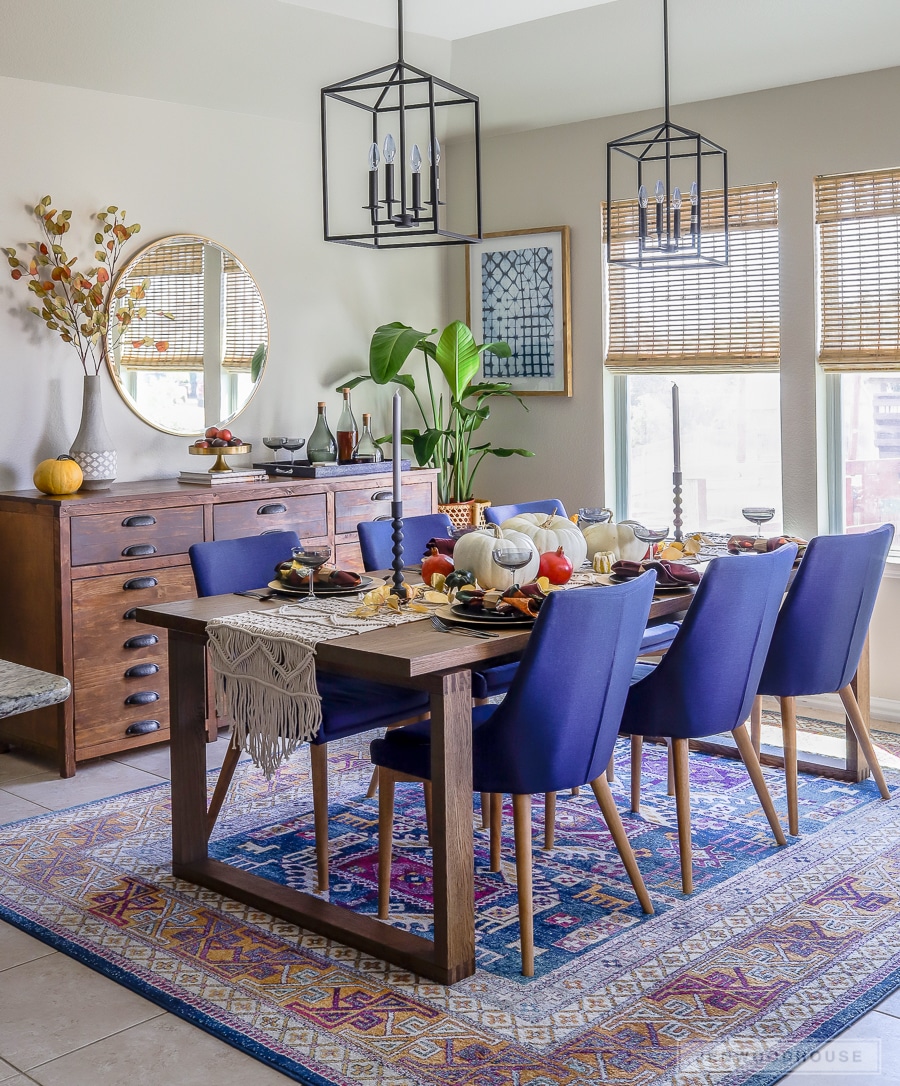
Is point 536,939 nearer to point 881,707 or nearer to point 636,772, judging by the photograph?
point 636,772

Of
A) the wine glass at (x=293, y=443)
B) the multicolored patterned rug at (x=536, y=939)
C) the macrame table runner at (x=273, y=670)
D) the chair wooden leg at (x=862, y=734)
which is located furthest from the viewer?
the wine glass at (x=293, y=443)

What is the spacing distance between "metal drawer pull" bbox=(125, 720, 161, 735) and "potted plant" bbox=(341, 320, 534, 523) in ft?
5.71

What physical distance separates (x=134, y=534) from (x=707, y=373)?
8.38 feet

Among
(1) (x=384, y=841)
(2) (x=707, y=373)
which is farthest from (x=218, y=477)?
(2) (x=707, y=373)

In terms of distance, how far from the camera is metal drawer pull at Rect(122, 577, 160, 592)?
4195 mm

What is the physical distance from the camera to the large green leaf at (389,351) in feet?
17.4

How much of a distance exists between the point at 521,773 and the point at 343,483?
8.02ft

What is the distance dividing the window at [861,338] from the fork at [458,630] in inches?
102

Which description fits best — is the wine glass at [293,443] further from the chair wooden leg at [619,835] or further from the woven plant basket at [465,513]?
the chair wooden leg at [619,835]

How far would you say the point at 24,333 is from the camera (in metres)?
4.39

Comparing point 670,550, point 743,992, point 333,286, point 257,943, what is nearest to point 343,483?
point 333,286

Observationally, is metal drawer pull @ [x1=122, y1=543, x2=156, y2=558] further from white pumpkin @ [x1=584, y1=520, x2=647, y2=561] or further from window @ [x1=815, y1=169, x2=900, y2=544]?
window @ [x1=815, y1=169, x2=900, y2=544]

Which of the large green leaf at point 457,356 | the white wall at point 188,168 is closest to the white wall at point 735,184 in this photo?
the large green leaf at point 457,356

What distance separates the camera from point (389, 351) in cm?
530
